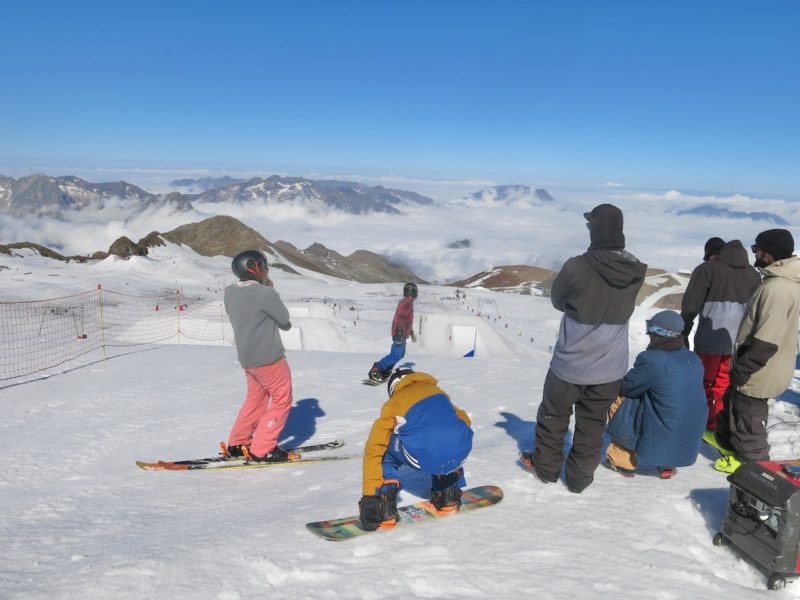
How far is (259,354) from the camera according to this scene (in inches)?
210

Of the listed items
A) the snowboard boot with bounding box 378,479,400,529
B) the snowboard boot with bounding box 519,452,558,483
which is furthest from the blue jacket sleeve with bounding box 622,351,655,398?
the snowboard boot with bounding box 378,479,400,529

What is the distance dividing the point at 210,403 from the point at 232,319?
3.82 meters

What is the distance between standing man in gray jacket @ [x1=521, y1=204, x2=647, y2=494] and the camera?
12.8 feet

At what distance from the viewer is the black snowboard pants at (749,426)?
4613 millimetres

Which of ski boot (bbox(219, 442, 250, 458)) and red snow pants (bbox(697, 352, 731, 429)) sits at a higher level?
red snow pants (bbox(697, 352, 731, 429))

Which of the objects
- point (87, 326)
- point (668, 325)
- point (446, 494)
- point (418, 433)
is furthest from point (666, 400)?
point (87, 326)

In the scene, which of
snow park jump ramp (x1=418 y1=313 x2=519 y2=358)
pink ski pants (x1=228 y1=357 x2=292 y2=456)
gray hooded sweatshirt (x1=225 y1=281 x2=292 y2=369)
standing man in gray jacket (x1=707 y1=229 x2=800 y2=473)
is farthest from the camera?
snow park jump ramp (x1=418 y1=313 x2=519 y2=358)

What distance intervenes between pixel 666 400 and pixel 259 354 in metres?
3.89

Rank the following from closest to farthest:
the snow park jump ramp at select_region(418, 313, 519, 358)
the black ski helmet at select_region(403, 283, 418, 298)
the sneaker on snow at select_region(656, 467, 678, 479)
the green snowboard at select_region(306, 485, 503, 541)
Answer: the green snowboard at select_region(306, 485, 503, 541)
the sneaker on snow at select_region(656, 467, 678, 479)
the black ski helmet at select_region(403, 283, 418, 298)
the snow park jump ramp at select_region(418, 313, 519, 358)

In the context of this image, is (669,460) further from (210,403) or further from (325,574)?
(210,403)

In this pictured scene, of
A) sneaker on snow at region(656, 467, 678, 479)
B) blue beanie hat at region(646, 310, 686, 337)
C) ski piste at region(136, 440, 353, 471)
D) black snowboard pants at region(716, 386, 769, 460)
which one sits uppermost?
blue beanie hat at region(646, 310, 686, 337)

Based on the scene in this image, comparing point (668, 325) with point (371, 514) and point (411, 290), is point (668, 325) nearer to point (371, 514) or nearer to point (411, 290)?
point (371, 514)

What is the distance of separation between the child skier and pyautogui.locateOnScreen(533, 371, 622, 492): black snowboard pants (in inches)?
36.8

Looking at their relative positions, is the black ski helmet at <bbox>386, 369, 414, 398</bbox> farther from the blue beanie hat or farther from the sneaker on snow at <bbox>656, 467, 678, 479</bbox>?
the sneaker on snow at <bbox>656, 467, 678, 479</bbox>
